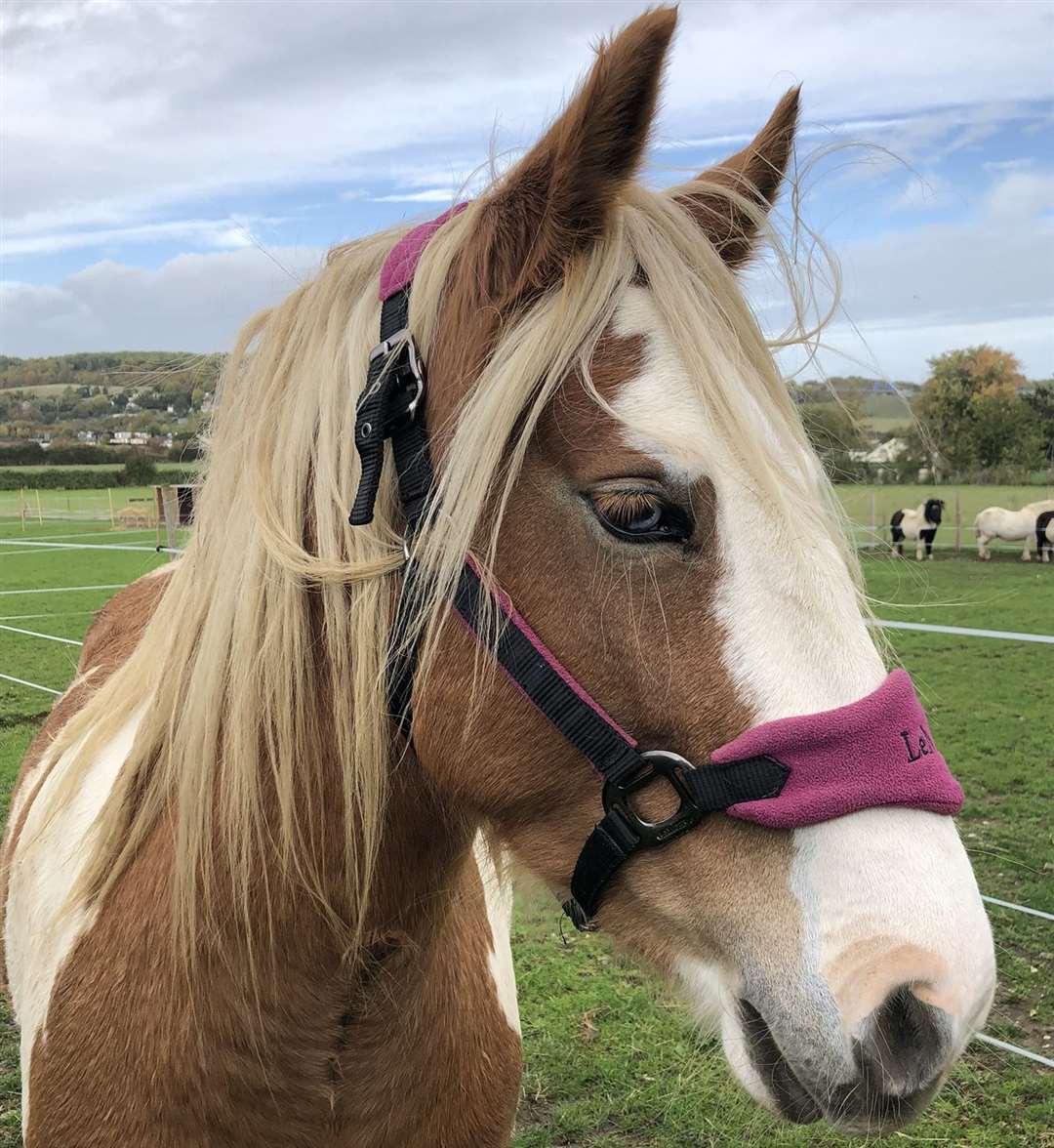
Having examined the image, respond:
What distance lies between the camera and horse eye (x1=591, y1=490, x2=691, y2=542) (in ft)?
3.99

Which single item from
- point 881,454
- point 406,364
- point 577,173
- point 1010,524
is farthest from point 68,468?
point 577,173

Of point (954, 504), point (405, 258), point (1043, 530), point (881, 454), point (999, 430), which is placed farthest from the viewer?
point (999, 430)

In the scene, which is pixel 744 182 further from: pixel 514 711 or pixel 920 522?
pixel 920 522

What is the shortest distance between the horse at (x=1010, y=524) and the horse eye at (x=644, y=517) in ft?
71.8

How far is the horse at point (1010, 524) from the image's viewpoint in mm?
20703

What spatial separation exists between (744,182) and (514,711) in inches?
37.3

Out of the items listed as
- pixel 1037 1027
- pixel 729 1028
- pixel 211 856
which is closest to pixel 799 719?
pixel 729 1028

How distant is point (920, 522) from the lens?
22.6 m

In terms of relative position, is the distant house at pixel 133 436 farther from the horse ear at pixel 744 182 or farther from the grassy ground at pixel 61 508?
the grassy ground at pixel 61 508

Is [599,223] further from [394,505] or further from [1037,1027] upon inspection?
[1037,1027]

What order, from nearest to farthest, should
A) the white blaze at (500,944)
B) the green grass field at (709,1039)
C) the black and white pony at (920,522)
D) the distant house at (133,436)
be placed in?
the white blaze at (500,944) < the green grass field at (709,1039) < the distant house at (133,436) < the black and white pony at (920,522)

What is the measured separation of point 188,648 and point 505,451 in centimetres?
65

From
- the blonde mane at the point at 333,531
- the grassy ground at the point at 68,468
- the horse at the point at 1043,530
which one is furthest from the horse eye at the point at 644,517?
the grassy ground at the point at 68,468

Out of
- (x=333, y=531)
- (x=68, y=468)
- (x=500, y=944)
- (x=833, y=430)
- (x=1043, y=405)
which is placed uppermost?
(x=1043, y=405)
